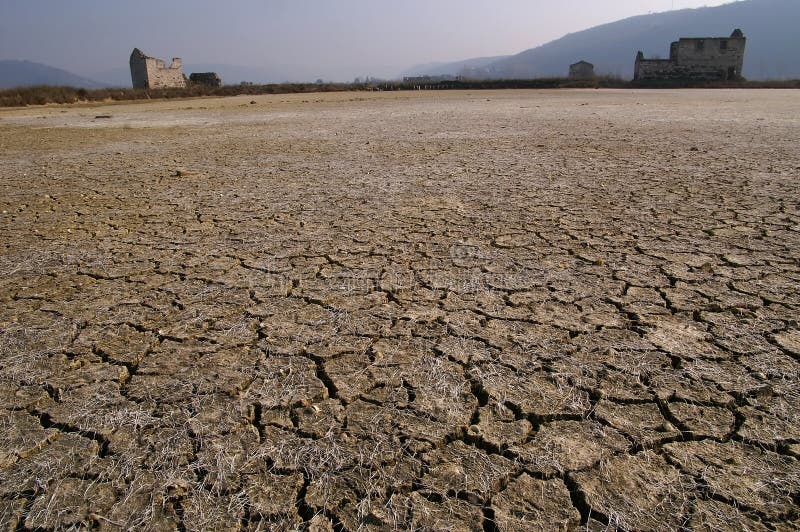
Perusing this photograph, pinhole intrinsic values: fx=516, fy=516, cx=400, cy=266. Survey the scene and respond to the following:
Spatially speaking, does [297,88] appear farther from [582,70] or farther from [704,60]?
[704,60]

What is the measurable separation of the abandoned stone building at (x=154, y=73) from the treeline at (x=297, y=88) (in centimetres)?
397

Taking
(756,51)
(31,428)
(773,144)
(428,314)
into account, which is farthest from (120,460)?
(756,51)

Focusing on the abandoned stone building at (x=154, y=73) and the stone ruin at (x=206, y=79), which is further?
the stone ruin at (x=206, y=79)

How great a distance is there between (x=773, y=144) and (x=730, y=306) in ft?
20.5

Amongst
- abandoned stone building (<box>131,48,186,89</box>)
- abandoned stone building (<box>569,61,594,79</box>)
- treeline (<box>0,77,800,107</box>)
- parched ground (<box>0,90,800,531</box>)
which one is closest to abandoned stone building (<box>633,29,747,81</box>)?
treeline (<box>0,77,800,107</box>)

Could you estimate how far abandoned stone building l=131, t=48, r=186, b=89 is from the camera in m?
32.0

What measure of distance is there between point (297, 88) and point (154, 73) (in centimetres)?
888

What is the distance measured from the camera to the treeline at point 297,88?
22203 mm

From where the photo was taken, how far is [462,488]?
4.55ft

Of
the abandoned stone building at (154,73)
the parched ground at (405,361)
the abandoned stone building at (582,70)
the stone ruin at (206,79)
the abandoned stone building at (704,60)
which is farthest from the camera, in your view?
the abandoned stone building at (582,70)

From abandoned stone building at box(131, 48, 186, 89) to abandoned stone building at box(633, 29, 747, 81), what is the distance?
30157 mm

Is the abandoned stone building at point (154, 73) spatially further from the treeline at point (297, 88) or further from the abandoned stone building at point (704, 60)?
the abandoned stone building at point (704, 60)

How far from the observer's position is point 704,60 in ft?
111

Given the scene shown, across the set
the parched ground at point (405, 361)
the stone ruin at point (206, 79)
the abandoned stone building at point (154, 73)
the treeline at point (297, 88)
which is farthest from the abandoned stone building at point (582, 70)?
the parched ground at point (405, 361)
